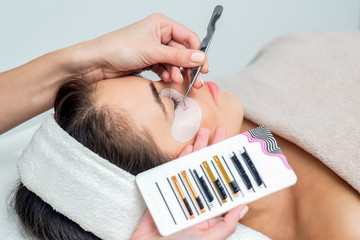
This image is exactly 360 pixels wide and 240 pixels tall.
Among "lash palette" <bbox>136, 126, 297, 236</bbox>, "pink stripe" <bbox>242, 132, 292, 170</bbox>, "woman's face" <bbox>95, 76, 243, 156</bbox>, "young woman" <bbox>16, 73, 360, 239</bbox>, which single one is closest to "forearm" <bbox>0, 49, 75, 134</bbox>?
"young woman" <bbox>16, 73, 360, 239</bbox>

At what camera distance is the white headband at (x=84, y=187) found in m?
0.80

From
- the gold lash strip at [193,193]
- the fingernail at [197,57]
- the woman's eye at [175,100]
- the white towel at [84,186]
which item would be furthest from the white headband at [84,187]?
the fingernail at [197,57]

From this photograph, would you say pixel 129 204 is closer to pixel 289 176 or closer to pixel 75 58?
pixel 289 176

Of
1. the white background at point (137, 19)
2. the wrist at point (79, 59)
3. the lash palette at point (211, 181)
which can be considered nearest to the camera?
the lash palette at point (211, 181)

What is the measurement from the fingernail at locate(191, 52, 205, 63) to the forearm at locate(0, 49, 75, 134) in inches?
14.8

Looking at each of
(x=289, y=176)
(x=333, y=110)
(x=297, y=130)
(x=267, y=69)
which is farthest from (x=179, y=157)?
(x=267, y=69)

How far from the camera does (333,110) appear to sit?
1070 millimetres

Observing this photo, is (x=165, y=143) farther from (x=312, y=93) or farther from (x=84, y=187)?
(x=312, y=93)

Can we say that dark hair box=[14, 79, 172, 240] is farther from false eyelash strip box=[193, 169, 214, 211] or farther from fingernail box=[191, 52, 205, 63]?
fingernail box=[191, 52, 205, 63]

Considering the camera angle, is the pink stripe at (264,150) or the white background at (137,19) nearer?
the pink stripe at (264,150)

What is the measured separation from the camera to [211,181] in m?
0.82

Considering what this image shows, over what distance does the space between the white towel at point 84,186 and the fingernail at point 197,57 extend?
1.02 feet

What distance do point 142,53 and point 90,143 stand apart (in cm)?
28

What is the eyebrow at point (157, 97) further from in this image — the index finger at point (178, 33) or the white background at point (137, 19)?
the white background at point (137, 19)
